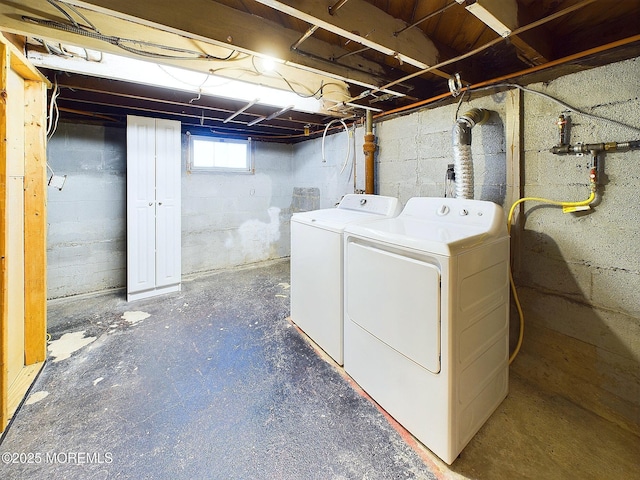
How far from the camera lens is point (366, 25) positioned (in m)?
1.41

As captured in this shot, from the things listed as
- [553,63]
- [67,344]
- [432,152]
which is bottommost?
[67,344]

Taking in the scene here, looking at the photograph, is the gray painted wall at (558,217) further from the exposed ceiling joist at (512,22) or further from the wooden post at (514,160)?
the exposed ceiling joist at (512,22)

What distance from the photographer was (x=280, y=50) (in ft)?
5.30

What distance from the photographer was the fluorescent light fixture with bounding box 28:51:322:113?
181 cm

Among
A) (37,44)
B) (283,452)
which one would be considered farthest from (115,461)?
(37,44)

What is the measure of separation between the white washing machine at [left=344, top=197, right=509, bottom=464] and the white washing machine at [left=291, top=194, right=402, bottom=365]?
0.16 m

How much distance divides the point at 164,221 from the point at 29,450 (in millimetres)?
2311

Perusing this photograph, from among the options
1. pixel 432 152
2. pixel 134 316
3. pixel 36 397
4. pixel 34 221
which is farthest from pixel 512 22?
pixel 134 316

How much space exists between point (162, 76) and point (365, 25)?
1.55 metres

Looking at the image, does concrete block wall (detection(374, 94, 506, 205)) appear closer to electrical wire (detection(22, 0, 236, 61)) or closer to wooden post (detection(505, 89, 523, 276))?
Answer: wooden post (detection(505, 89, 523, 276))

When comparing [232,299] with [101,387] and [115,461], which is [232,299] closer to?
[101,387]

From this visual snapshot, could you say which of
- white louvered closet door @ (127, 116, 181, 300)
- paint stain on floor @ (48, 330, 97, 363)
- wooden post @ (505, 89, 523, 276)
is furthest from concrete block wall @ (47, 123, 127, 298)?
Result: wooden post @ (505, 89, 523, 276)

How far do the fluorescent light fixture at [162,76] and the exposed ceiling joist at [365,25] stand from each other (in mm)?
905

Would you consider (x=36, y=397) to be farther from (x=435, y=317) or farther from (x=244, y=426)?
(x=435, y=317)
